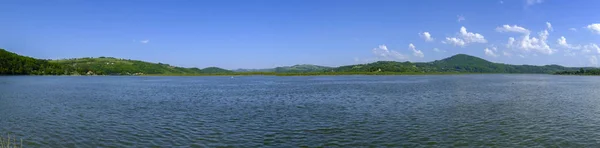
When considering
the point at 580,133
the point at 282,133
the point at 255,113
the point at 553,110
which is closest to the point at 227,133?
the point at 282,133

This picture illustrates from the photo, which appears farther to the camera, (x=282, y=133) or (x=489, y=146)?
(x=282, y=133)

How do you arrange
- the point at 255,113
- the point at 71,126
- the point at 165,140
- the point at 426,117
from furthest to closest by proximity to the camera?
the point at 255,113 → the point at 426,117 → the point at 71,126 → the point at 165,140

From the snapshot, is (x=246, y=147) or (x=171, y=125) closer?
(x=246, y=147)

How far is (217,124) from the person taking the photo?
80.4ft

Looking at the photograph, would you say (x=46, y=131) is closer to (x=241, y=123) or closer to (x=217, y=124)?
(x=217, y=124)

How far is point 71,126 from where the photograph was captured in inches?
937

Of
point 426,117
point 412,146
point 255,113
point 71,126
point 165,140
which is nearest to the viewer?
point 412,146

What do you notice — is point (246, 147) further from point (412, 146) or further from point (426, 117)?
point (426, 117)

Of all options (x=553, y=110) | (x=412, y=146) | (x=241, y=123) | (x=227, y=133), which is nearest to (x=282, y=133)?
(x=227, y=133)

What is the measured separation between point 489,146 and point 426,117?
9.95 meters

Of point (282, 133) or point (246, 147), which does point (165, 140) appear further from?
point (282, 133)

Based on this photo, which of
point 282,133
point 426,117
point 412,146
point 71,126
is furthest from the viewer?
point 426,117

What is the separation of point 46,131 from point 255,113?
568 inches

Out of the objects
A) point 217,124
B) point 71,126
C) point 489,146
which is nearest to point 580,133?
point 489,146
